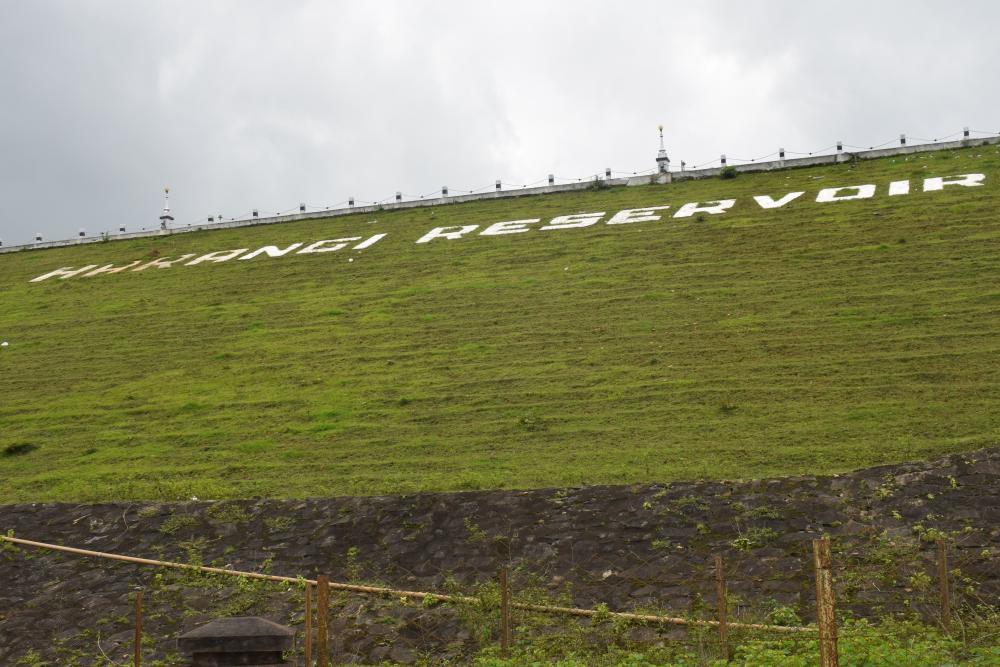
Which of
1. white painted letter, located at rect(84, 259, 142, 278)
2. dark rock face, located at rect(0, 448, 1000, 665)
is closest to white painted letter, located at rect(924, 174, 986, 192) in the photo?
dark rock face, located at rect(0, 448, 1000, 665)

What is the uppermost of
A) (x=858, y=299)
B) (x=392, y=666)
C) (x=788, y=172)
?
(x=788, y=172)

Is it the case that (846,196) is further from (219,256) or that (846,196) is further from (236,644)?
(236,644)

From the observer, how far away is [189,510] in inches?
723

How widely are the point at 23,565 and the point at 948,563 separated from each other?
14.5 m

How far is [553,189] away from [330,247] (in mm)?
10558

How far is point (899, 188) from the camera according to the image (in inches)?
1426

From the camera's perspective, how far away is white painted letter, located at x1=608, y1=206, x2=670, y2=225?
124 ft

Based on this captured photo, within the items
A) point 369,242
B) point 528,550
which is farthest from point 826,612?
point 369,242

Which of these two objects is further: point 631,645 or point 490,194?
point 490,194

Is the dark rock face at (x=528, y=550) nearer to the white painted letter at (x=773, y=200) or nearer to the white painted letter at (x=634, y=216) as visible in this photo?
the white painted letter at (x=773, y=200)

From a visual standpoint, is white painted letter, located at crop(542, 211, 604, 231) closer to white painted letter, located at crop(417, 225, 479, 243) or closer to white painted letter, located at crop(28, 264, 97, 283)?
white painted letter, located at crop(417, 225, 479, 243)

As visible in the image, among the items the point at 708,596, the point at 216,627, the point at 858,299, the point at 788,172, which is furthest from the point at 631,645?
the point at 788,172

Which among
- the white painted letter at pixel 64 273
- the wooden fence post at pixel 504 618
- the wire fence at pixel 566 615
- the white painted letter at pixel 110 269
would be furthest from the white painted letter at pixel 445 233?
the wooden fence post at pixel 504 618

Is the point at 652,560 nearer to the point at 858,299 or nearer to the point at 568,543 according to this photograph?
the point at 568,543
